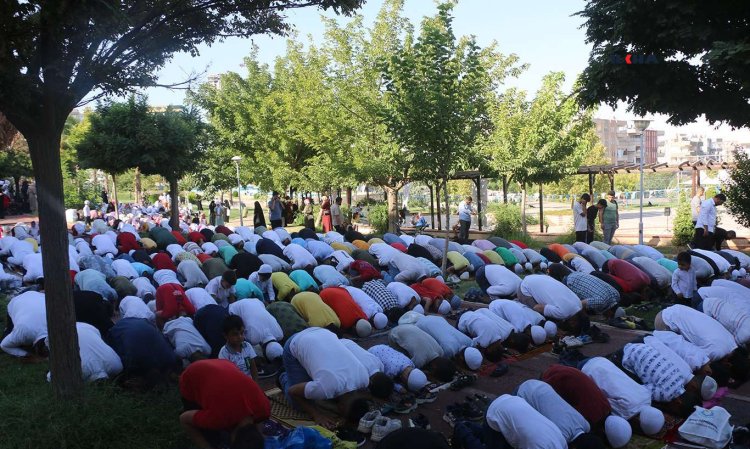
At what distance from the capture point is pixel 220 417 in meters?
4.12

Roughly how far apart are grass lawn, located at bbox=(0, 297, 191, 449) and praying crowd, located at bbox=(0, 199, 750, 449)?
24 cm

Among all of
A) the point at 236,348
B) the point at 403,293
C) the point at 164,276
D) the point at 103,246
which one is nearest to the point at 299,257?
the point at 164,276

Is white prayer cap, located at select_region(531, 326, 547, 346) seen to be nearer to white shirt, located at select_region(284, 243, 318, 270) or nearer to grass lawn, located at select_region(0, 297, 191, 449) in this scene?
grass lawn, located at select_region(0, 297, 191, 449)

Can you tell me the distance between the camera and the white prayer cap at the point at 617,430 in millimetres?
4551

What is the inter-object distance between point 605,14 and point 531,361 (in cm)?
491

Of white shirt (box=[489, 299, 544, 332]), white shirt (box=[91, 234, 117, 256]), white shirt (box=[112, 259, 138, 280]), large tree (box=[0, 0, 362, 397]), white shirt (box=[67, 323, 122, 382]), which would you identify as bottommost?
white shirt (box=[489, 299, 544, 332])

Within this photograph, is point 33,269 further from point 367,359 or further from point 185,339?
point 367,359

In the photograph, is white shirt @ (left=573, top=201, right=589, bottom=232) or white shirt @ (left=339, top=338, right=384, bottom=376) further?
white shirt @ (left=573, top=201, right=589, bottom=232)

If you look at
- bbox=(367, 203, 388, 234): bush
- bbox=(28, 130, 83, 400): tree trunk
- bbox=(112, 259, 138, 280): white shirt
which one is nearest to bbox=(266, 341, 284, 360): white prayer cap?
bbox=(28, 130, 83, 400): tree trunk

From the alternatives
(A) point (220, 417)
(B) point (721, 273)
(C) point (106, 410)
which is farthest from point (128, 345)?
(B) point (721, 273)

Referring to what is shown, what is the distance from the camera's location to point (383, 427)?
4.87m

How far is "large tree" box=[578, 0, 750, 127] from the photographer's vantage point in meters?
7.34

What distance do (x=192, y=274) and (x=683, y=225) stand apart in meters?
12.7

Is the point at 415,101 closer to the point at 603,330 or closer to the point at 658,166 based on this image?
the point at 603,330
